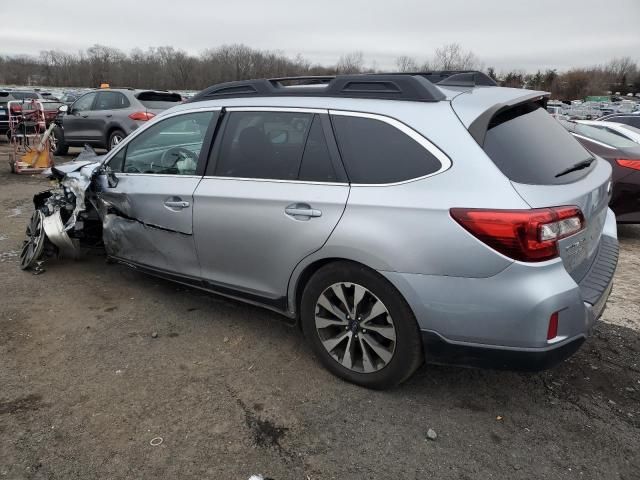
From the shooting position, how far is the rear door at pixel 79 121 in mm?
12375

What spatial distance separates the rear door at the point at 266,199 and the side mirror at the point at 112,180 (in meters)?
1.16

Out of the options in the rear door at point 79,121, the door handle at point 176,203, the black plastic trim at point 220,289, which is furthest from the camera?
the rear door at point 79,121

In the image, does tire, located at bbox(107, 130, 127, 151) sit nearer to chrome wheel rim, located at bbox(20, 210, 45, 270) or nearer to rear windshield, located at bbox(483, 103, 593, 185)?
chrome wheel rim, located at bbox(20, 210, 45, 270)

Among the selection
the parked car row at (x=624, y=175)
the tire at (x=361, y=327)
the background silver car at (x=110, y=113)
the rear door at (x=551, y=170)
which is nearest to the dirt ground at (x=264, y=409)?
the tire at (x=361, y=327)

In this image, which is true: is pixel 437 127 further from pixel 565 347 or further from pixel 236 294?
pixel 236 294

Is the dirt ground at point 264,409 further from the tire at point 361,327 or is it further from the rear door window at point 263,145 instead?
the rear door window at point 263,145

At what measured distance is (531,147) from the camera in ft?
8.95

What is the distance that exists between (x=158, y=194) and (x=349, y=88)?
1.70 metres

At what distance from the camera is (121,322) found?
391cm

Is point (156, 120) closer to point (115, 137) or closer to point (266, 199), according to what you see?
point (266, 199)

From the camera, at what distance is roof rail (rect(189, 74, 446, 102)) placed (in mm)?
2811

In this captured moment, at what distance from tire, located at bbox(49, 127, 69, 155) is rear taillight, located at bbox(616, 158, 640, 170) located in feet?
41.4

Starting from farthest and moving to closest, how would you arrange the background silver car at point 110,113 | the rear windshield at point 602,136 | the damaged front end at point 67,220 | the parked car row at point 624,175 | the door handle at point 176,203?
the background silver car at point 110,113 → the rear windshield at point 602,136 → the parked car row at point 624,175 → the damaged front end at point 67,220 → the door handle at point 176,203

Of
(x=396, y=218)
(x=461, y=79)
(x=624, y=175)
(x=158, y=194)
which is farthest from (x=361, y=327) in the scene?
(x=624, y=175)
